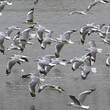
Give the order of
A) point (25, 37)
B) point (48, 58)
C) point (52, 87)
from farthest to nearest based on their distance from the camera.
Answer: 1. point (25, 37)
2. point (48, 58)
3. point (52, 87)

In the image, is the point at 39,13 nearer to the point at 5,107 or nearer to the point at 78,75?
the point at 78,75

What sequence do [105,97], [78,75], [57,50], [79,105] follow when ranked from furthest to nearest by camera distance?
[57,50]
[78,75]
[105,97]
[79,105]

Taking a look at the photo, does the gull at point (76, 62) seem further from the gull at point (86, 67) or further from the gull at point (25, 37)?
the gull at point (25, 37)

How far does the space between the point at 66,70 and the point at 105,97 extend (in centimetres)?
294

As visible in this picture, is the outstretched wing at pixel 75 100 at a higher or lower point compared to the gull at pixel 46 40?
lower

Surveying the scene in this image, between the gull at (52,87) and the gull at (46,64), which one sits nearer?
the gull at (52,87)

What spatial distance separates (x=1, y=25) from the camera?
2994cm

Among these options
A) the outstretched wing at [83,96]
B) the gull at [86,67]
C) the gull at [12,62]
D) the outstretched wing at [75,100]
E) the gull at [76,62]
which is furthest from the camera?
the gull at [12,62]

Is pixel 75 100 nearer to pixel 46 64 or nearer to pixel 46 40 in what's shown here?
pixel 46 64

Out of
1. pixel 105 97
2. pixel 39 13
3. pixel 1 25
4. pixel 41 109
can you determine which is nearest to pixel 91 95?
pixel 105 97

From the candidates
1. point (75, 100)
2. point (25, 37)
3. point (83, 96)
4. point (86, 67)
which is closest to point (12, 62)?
point (25, 37)

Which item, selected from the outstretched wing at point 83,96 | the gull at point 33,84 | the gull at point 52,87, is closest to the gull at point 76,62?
the gull at point 52,87

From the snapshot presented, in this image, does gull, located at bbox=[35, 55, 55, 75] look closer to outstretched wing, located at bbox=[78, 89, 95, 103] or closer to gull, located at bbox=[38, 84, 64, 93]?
gull, located at bbox=[38, 84, 64, 93]

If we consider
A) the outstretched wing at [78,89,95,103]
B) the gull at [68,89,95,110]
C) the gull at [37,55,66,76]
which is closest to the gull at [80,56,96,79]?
the gull at [37,55,66,76]
